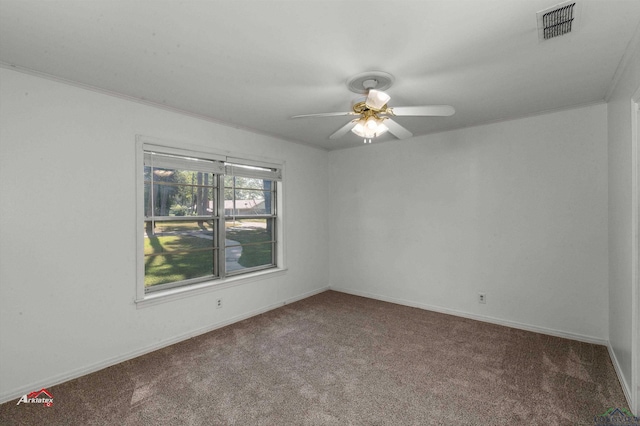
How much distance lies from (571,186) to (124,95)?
4.63 m

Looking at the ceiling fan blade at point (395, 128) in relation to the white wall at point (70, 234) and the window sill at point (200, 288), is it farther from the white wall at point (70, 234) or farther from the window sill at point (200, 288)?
the window sill at point (200, 288)

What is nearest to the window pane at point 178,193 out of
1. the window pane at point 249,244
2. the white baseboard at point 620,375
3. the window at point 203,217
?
the window at point 203,217

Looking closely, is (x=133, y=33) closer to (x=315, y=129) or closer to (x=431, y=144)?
(x=315, y=129)

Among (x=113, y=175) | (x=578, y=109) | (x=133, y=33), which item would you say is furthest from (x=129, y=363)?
(x=578, y=109)

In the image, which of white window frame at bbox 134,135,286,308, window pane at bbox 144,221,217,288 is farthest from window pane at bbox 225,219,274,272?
window pane at bbox 144,221,217,288

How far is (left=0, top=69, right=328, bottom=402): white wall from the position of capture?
226 cm

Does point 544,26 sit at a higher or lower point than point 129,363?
higher

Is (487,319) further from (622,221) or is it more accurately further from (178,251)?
(178,251)

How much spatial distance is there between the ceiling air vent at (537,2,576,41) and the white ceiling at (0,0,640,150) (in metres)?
→ 0.05

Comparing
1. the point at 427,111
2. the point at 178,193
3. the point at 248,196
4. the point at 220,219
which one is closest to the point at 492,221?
the point at 427,111

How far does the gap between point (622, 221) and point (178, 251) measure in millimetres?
4233

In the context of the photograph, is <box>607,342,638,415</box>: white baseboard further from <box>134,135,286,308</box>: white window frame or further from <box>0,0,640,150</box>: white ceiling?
<box>134,135,286,308</box>: white window frame

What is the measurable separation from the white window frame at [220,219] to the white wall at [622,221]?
3.60 m

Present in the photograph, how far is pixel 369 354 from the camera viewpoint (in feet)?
9.57
